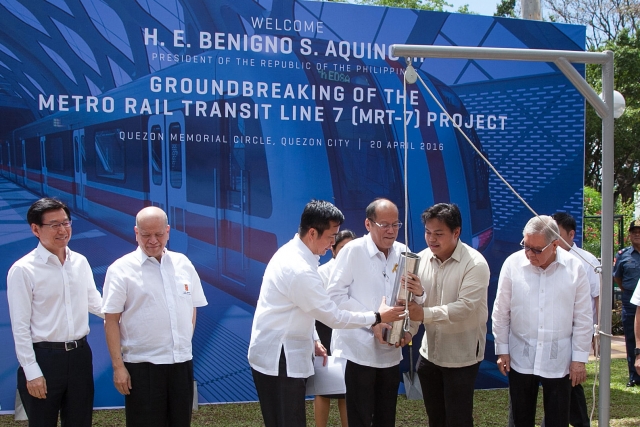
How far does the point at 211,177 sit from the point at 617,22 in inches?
700

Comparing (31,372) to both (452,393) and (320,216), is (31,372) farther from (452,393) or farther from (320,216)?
(452,393)

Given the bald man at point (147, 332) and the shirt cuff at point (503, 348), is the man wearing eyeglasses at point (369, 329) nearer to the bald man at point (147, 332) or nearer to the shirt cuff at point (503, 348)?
the shirt cuff at point (503, 348)

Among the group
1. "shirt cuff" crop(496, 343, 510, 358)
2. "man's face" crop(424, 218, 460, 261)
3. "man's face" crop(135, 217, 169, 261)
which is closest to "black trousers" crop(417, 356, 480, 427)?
"shirt cuff" crop(496, 343, 510, 358)

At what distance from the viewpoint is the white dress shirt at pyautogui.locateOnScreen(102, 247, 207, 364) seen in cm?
311

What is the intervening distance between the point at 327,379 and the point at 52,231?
1.56 metres

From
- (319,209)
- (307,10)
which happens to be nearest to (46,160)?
(307,10)

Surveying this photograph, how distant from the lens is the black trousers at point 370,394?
3.35 metres

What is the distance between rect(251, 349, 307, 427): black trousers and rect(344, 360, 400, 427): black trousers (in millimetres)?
375

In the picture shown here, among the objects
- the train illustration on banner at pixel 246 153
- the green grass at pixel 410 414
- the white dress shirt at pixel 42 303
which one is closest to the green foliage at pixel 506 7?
the train illustration on banner at pixel 246 153

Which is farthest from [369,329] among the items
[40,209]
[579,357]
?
[40,209]

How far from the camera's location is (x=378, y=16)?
5277mm

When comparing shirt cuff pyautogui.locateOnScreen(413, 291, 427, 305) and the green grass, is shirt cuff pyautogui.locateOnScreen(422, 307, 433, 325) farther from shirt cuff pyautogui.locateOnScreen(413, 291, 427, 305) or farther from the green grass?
the green grass

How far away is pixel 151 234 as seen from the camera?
10.2 ft

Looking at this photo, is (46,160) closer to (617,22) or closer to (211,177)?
(211,177)
